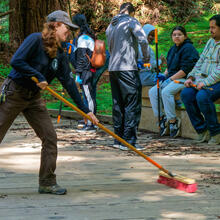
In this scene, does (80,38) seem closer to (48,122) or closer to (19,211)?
(48,122)

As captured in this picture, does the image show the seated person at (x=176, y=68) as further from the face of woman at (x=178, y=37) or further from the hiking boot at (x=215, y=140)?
the hiking boot at (x=215, y=140)

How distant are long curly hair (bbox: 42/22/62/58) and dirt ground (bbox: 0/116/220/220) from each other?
50.0 inches

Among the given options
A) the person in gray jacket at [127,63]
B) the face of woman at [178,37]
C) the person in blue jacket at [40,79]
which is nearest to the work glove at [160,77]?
the face of woman at [178,37]

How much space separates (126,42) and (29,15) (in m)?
8.11

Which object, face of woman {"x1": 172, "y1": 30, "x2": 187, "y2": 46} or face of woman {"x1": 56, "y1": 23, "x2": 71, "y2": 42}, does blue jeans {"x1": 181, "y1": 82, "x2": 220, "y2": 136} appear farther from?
face of woman {"x1": 56, "y1": 23, "x2": 71, "y2": 42}

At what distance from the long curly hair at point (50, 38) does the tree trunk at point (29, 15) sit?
9555 mm

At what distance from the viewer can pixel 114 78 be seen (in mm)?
6977

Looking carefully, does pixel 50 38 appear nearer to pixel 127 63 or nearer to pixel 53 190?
pixel 53 190

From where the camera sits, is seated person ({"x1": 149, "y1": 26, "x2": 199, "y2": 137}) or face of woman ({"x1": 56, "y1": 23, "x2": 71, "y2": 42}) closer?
face of woman ({"x1": 56, "y1": 23, "x2": 71, "y2": 42})

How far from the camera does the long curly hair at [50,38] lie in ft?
13.5

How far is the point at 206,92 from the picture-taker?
716 centimetres

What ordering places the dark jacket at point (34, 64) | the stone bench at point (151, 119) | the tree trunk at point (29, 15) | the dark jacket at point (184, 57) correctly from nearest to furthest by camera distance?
the dark jacket at point (34, 64)
the dark jacket at point (184, 57)
the stone bench at point (151, 119)
the tree trunk at point (29, 15)

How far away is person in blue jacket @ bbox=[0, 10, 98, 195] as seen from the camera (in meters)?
4.08

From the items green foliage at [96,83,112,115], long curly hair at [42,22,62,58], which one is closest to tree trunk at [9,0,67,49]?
green foliage at [96,83,112,115]
